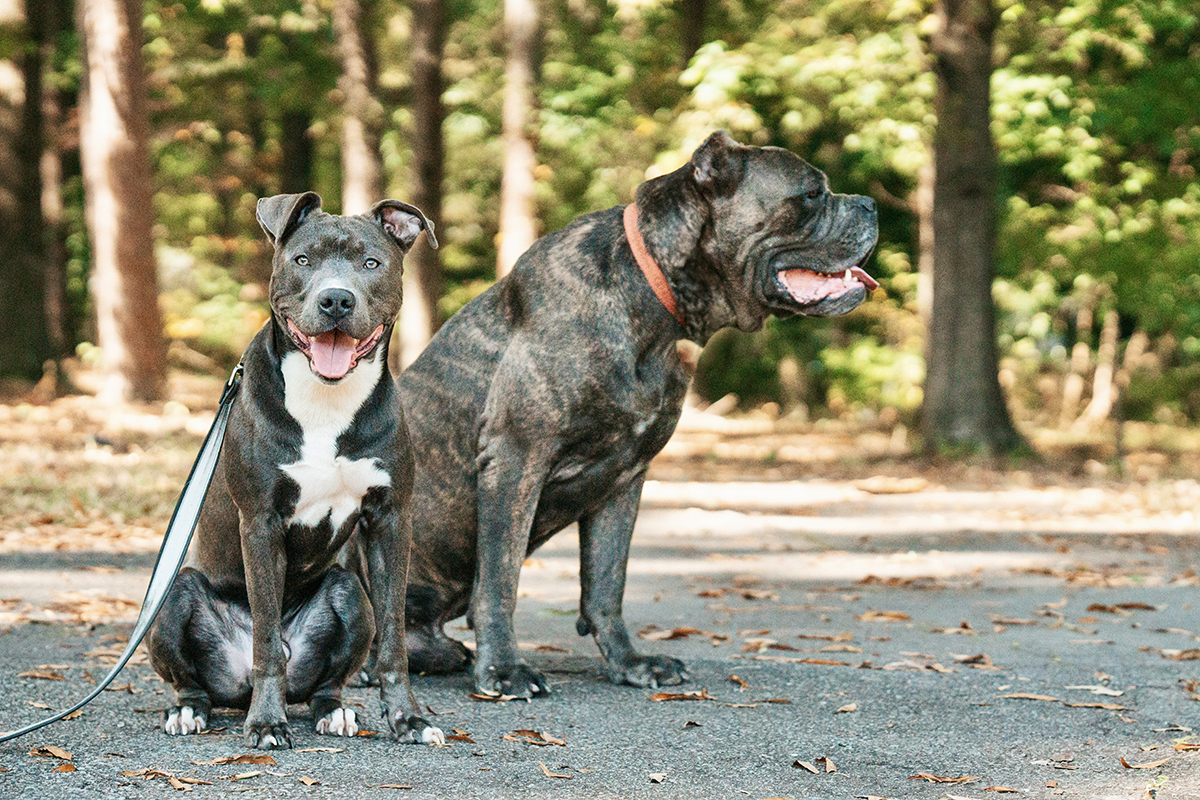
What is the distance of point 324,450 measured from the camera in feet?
11.9

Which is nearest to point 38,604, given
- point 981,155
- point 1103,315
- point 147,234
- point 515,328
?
point 515,328

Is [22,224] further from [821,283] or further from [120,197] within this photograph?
[821,283]

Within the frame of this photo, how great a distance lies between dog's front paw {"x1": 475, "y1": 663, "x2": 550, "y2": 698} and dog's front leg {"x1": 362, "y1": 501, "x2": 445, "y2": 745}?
0.65m

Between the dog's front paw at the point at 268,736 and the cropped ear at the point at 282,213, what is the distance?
1.43 metres

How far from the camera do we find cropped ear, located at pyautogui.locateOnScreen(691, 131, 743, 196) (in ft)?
14.8

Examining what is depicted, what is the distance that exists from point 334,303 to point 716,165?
171 centimetres

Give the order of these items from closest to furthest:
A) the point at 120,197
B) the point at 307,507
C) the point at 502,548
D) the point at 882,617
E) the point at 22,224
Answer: the point at 307,507 → the point at 502,548 → the point at 882,617 → the point at 120,197 → the point at 22,224

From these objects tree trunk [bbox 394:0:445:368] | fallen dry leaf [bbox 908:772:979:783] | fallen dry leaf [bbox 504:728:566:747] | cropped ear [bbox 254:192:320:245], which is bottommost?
fallen dry leaf [bbox 908:772:979:783]

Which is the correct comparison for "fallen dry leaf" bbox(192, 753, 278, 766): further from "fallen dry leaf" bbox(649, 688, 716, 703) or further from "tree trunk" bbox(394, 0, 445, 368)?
"tree trunk" bbox(394, 0, 445, 368)

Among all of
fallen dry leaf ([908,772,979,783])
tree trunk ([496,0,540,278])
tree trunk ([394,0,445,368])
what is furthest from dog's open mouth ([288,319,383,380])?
tree trunk ([394,0,445,368])

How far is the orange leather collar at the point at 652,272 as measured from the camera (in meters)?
4.54

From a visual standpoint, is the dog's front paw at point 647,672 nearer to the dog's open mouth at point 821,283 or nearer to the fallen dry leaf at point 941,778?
the fallen dry leaf at point 941,778

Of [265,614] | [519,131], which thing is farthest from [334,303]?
[519,131]

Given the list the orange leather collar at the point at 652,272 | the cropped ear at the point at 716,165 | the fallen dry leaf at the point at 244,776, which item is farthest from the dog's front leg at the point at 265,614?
the cropped ear at the point at 716,165
